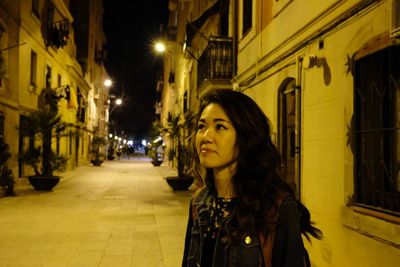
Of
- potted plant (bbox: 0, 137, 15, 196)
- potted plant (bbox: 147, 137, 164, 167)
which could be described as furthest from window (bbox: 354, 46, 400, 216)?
potted plant (bbox: 147, 137, 164, 167)

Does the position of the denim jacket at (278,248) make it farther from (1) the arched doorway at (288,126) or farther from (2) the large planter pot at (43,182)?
(2) the large planter pot at (43,182)

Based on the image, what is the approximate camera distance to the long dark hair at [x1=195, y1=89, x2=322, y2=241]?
1835 millimetres

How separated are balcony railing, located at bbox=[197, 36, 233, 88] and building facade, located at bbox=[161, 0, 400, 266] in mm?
4164

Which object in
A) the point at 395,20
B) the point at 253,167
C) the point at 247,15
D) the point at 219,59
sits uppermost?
the point at 247,15

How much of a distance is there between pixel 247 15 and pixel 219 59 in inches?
96.2

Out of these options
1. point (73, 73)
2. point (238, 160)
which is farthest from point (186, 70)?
point (238, 160)

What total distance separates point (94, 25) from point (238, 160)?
40.6 m

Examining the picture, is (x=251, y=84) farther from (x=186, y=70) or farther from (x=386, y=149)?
(x=186, y=70)

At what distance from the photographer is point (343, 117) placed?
5.59m

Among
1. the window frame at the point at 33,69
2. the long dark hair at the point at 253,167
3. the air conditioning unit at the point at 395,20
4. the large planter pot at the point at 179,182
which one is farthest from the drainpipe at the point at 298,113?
the window frame at the point at 33,69

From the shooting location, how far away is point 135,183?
1888cm

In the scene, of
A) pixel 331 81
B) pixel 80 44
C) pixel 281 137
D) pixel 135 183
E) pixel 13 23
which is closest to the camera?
pixel 331 81

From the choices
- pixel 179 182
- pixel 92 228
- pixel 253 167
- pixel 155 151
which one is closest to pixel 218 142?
pixel 253 167

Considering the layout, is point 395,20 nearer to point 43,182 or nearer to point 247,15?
point 247,15
